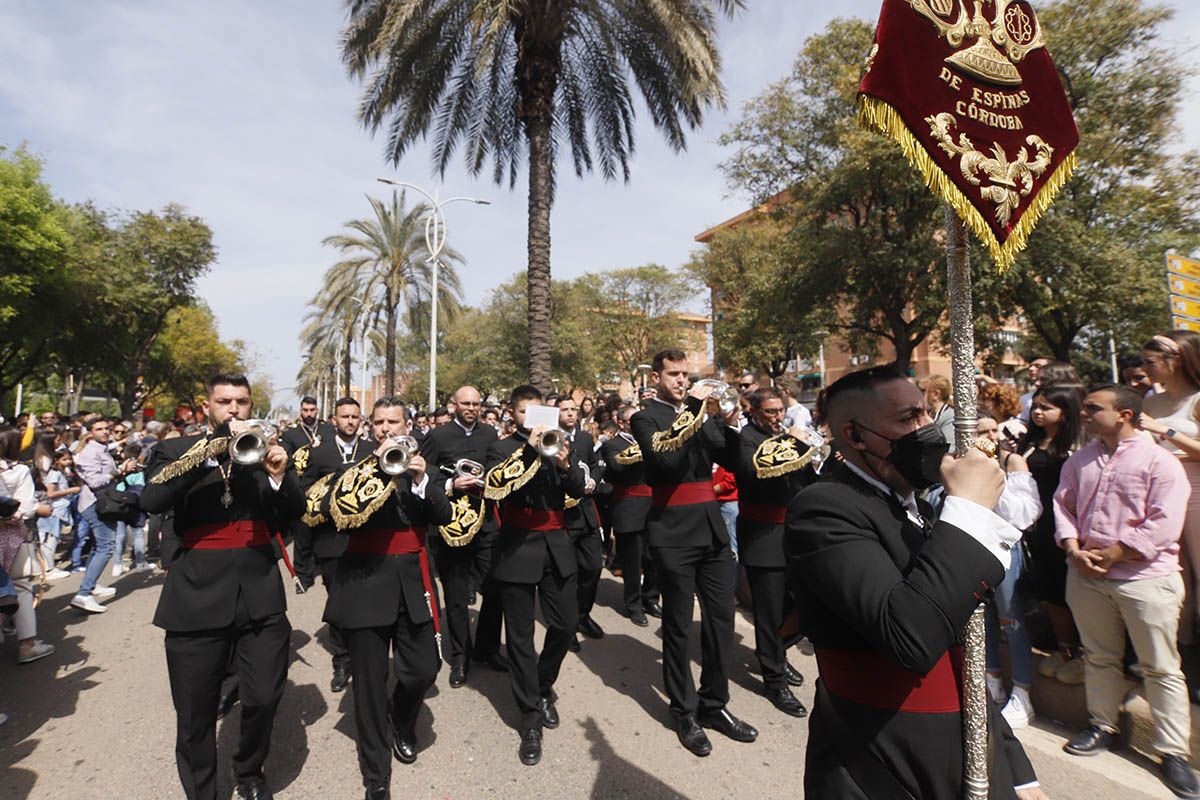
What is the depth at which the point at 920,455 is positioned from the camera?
6.09 ft

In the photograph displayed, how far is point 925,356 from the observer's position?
3903cm

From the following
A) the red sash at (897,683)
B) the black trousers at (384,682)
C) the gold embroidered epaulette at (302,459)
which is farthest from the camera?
the gold embroidered epaulette at (302,459)

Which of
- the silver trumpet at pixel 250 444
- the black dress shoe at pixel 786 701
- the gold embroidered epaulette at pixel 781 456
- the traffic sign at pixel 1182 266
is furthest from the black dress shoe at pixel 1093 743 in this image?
the traffic sign at pixel 1182 266

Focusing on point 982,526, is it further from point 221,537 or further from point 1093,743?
point 221,537

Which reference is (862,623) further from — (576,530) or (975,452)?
(576,530)

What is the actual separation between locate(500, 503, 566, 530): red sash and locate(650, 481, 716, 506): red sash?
27.4 inches

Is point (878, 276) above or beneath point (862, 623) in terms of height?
above

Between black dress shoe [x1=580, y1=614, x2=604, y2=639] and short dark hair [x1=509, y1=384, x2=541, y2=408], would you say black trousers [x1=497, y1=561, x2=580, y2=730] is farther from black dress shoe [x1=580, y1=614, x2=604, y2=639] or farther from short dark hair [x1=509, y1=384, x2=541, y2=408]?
black dress shoe [x1=580, y1=614, x2=604, y2=639]

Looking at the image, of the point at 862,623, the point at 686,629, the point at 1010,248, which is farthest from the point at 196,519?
the point at 1010,248

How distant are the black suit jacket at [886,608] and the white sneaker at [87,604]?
27.4 feet

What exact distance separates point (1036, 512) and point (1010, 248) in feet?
8.02

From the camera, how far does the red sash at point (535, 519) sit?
452 cm

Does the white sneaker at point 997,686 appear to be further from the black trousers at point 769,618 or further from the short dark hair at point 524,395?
the short dark hair at point 524,395

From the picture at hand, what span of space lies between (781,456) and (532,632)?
2125 millimetres
